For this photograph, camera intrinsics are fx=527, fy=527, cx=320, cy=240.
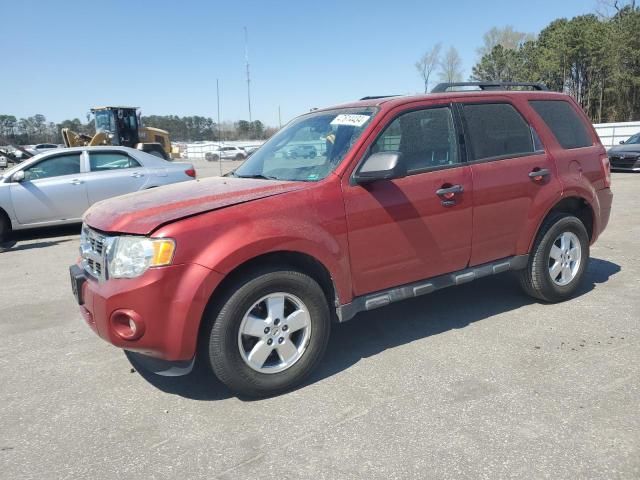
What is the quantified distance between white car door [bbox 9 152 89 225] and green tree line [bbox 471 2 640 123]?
4657 centimetres

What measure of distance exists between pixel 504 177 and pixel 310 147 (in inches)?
62.1

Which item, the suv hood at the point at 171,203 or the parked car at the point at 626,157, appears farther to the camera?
the parked car at the point at 626,157

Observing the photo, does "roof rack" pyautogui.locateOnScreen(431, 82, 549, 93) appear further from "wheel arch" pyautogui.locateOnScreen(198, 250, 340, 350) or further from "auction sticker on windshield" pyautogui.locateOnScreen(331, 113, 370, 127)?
"wheel arch" pyautogui.locateOnScreen(198, 250, 340, 350)

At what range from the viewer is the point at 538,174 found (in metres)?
4.42

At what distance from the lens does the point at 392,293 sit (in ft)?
12.4

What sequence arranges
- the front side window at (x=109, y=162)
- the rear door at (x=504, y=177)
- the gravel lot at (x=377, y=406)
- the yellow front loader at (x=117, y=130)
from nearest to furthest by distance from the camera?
the gravel lot at (x=377, y=406), the rear door at (x=504, y=177), the front side window at (x=109, y=162), the yellow front loader at (x=117, y=130)

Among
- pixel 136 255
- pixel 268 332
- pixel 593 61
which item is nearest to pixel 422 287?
pixel 268 332

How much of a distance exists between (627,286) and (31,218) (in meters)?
8.78

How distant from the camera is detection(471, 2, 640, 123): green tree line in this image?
4688 cm

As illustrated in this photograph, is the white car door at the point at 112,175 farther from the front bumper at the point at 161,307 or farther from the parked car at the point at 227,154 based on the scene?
the parked car at the point at 227,154

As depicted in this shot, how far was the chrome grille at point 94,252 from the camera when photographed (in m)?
3.13

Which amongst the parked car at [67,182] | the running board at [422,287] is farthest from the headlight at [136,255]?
the parked car at [67,182]

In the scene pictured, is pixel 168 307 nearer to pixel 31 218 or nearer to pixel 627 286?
pixel 627 286

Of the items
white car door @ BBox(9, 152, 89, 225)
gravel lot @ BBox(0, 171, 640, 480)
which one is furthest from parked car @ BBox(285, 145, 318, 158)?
white car door @ BBox(9, 152, 89, 225)
